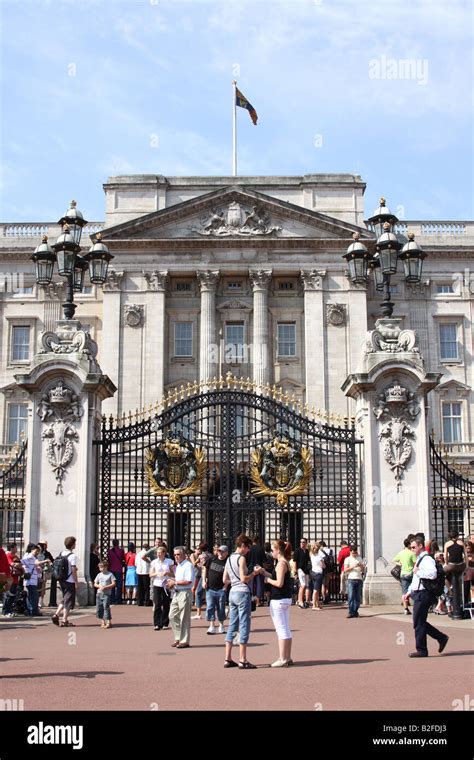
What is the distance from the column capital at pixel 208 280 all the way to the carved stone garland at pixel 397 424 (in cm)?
3287

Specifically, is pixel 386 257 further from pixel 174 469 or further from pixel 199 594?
pixel 199 594

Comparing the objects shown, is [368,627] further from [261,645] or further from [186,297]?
[186,297]

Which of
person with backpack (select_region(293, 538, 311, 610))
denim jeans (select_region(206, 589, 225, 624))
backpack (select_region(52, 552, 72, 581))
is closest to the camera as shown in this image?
backpack (select_region(52, 552, 72, 581))

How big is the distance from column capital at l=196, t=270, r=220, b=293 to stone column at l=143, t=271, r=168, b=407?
1.98 meters

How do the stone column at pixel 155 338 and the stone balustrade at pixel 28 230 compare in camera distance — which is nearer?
the stone column at pixel 155 338

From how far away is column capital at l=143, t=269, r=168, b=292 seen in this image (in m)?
51.8

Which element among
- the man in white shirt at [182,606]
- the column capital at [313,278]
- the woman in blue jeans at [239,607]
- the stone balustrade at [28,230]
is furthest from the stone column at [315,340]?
the woman in blue jeans at [239,607]

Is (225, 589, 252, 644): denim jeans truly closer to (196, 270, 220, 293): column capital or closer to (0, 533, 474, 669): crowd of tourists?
(0, 533, 474, 669): crowd of tourists

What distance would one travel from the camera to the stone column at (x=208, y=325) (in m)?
49.8

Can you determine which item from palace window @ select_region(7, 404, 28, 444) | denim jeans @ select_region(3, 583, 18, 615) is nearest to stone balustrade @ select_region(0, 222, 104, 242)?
palace window @ select_region(7, 404, 28, 444)

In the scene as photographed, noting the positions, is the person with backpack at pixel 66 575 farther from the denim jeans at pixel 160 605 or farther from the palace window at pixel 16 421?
the palace window at pixel 16 421

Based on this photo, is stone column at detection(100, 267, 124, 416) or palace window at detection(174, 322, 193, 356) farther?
palace window at detection(174, 322, 193, 356)

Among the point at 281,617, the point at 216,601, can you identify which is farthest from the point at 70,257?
the point at 281,617

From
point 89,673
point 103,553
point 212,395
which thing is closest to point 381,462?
point 212,395
